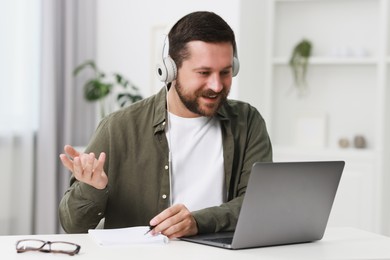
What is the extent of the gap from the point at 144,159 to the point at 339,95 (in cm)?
256

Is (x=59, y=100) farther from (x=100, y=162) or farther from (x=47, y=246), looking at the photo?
(x=47, y=246)

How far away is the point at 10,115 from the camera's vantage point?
4512 millimetres

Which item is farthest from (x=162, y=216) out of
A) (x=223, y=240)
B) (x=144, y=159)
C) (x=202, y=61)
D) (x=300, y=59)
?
(x=300, y=59)

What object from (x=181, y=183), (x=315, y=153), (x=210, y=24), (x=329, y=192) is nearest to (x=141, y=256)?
(x=329, y=192)

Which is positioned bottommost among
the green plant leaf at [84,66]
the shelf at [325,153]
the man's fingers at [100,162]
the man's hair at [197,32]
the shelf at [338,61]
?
the shelf at [325,153]

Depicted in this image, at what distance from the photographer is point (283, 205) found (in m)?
1.90

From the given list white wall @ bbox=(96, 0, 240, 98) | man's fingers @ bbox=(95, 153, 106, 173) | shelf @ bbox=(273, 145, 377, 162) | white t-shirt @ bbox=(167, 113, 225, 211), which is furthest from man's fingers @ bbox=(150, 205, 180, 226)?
white wall @ bbox=(96, 0, 240, 98)

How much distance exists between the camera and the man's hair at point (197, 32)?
2.36 meters

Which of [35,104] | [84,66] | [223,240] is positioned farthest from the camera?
[84,66]

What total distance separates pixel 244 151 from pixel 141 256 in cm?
86

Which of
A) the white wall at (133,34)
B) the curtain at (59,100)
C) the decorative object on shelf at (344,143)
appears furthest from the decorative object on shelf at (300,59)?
the curtain at (59,100)

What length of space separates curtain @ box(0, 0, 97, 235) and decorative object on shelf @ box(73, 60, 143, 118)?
0.12m

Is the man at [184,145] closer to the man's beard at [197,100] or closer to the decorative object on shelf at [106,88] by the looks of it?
the man's beard at [197,100]

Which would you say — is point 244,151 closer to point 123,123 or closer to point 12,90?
point 123,123
